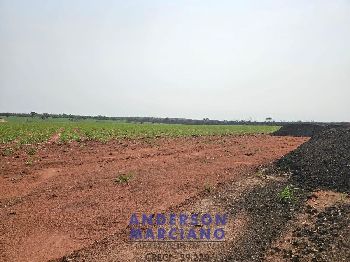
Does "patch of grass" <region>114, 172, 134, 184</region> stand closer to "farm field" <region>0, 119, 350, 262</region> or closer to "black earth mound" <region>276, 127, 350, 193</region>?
"farm field" <region>0, 119, 350, 262</region>

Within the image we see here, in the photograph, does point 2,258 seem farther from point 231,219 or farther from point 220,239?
Result: point 231,219

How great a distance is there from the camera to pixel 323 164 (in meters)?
13.0

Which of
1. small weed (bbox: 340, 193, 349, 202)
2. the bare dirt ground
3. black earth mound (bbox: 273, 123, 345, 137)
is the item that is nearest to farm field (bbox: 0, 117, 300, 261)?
the bare dirt ground

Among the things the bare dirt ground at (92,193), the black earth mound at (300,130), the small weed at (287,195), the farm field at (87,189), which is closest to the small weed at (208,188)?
the farm field at (87,189)

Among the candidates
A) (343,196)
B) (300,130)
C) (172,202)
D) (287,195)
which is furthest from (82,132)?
(343,196)

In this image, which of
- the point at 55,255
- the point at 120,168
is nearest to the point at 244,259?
the point at 55,255

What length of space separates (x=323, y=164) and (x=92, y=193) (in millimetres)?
8014

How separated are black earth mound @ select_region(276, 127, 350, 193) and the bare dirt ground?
60.9 inches

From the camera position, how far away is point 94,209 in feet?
32.8

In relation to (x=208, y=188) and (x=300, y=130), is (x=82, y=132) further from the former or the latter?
(x=208, y=188)

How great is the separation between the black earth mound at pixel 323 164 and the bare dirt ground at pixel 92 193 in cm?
155

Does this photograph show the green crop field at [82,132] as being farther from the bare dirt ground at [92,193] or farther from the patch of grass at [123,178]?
the patch of grass at [123,178]

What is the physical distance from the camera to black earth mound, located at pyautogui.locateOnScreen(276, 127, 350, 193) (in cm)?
1144

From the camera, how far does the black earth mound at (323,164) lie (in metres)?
11.4
